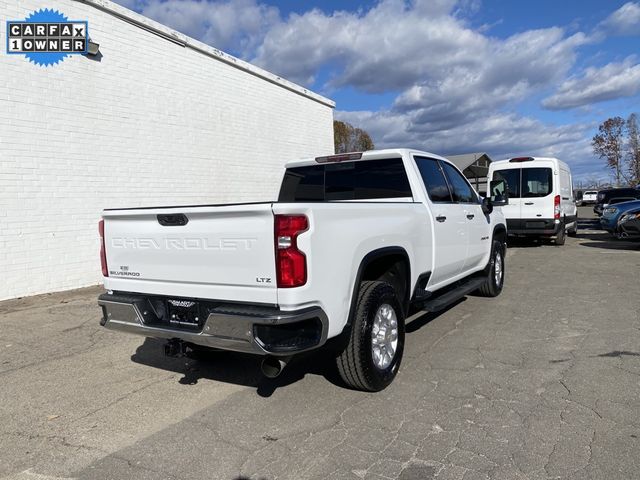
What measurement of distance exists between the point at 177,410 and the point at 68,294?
574cm

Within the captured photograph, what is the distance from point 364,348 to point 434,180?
2.46 m

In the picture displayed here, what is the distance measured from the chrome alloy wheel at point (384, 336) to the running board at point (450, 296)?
71cm

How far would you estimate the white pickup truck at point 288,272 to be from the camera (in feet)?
10.3

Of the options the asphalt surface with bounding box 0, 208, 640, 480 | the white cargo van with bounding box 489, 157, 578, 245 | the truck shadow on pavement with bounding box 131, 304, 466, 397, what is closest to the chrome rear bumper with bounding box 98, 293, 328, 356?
the asphalt surface with bounding box 0, 208, 640, 480

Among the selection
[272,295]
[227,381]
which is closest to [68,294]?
[227,381]

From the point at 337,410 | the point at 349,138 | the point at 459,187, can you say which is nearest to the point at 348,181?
the point at 459,187

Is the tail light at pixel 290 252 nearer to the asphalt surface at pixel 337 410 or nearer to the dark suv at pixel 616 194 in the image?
the asphalt surface at pixel 337 410

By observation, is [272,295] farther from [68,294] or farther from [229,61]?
[229,61]

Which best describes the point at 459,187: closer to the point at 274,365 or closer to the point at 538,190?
the point at 274,365

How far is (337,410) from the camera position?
3727mm

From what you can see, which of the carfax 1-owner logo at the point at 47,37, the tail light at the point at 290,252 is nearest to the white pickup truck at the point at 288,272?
the tail light at the point at 290,252

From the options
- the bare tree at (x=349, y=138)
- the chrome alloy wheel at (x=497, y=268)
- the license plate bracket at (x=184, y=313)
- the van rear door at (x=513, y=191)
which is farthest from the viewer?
the bare tree at (x=349, y=138)

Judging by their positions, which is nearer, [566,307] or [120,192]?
[566,307]

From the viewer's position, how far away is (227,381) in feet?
14.5
